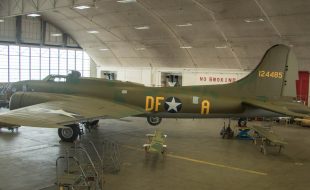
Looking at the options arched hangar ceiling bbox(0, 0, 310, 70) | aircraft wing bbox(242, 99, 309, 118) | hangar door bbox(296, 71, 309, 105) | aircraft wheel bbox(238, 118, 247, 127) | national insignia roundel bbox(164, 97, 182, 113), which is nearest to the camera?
aircraft wing bbox(242, 99, 309, 118)

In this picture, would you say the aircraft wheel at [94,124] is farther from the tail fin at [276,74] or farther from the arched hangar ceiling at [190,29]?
the tail fin at [276,74]

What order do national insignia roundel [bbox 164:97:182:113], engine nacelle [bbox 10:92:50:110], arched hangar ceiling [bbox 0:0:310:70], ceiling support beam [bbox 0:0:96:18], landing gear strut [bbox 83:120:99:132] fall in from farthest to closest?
arched hangar ceiling [bbox 0:0:310:70]
ceiling support beam [bbox 0:0:96:18]
landing gear strut [bbox 83:120:99:132]
national insignia roundel [bbox 164:97:182:113]
engine nacelle [bbox 10:92:50:110]

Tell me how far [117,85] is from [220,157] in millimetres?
6514

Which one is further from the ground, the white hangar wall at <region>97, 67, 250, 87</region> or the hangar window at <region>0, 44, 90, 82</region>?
the hangar window at <region>0, 44, 90, 82</region>

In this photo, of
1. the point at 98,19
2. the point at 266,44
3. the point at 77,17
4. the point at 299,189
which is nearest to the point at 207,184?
the point at 299,189

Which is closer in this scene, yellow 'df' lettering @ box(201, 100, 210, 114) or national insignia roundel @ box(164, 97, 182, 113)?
yellow 'df' lettering @ box(201, 100, 210, 114)

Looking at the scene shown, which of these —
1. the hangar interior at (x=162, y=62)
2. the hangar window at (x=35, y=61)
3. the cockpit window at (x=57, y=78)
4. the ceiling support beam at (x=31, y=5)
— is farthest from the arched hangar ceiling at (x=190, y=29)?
the cockpit window at (x=57, y=78)

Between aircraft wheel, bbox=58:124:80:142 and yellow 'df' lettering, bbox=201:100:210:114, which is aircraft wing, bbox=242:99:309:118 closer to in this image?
yellow 'df' lettering, bbox=201:100:210:114

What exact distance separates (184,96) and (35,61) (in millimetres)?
27837

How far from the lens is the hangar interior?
10094mm

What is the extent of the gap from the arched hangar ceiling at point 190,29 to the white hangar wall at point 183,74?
0.63 metres

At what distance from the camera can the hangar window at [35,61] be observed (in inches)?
1396

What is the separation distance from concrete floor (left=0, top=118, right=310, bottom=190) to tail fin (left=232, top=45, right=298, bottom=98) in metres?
2.55

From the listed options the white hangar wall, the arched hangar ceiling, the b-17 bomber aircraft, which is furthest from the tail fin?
the white hangar wall
